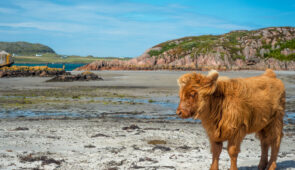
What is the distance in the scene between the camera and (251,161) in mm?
7625

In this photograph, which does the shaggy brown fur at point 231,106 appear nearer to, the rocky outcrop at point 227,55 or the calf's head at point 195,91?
the calf's head at point 195,91

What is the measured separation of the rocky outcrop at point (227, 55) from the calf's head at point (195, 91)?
2674 inches

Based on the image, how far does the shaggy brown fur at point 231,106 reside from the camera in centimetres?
529

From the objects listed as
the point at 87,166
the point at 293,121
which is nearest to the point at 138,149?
the point at 87,166

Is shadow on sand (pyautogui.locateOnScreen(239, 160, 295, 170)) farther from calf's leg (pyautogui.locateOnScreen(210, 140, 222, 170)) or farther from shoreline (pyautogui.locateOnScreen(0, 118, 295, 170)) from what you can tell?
calf's leg (pyautogui.locateOnScreen(210, 140, 222, 170))

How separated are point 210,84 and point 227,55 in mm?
78999

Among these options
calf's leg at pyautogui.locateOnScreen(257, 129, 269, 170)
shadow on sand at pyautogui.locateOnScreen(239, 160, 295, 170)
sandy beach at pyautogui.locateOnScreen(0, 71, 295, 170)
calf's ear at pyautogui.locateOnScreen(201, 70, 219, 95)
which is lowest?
sandy beach at pyautogui.locateOnScreen(0, 71, 295, 170)

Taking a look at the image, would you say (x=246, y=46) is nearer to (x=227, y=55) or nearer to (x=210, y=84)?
(x=227, y=55)

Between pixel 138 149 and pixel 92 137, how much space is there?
7.19 ft

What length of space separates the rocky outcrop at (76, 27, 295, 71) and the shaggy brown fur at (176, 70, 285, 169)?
219 feet

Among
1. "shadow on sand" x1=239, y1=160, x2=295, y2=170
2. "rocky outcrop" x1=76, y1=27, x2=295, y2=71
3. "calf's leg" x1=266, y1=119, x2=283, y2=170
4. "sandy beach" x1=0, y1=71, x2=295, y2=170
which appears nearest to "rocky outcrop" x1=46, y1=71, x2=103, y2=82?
"sandy beach" x1=0, y1=71, x2=295, y2=170

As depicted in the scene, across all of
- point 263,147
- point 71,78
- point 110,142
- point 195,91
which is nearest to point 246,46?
point 71,78

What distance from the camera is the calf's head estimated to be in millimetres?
5242

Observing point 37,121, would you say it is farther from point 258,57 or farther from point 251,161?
point 258,57
